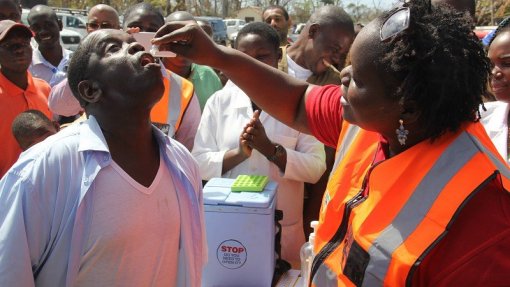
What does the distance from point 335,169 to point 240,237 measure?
79cm

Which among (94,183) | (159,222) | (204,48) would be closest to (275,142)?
(204,48)

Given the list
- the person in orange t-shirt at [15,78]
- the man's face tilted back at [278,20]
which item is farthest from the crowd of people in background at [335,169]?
the man's face tilted back at [278,20]

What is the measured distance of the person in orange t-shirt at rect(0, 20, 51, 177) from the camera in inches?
142

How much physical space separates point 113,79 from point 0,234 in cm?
65

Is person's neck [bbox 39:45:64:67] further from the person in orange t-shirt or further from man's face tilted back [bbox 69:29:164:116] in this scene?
man's face tilted back [bbox 69:29:164:116]

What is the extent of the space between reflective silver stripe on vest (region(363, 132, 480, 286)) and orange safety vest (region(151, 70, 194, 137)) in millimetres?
1931

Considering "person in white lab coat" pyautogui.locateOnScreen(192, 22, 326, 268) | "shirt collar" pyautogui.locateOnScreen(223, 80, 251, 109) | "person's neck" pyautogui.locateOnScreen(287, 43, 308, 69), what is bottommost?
"person in white lab coat" pyautogui.locateOnScreen(192, 22, 326, 268)

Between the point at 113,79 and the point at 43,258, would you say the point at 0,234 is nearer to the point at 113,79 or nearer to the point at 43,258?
the point at 43,258

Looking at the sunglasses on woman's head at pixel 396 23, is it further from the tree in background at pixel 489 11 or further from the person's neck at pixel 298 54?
the tree in background at pixel 489 11

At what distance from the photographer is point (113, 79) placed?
185 centimetres

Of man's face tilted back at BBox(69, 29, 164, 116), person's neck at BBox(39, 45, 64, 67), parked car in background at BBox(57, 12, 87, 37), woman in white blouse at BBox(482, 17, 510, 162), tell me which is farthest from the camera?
parked car in background at BBox(57, 12, 87, 37)

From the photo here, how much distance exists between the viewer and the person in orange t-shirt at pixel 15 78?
360cm

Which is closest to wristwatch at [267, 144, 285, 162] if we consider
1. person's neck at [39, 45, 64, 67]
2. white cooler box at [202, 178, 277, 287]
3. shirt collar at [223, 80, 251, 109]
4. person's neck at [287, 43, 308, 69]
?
shirt collar at [223, 80, 251, 109]

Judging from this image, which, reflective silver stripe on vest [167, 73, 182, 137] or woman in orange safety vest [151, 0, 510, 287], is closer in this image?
woman in orange safety vest [151, 0, 510, 287]
